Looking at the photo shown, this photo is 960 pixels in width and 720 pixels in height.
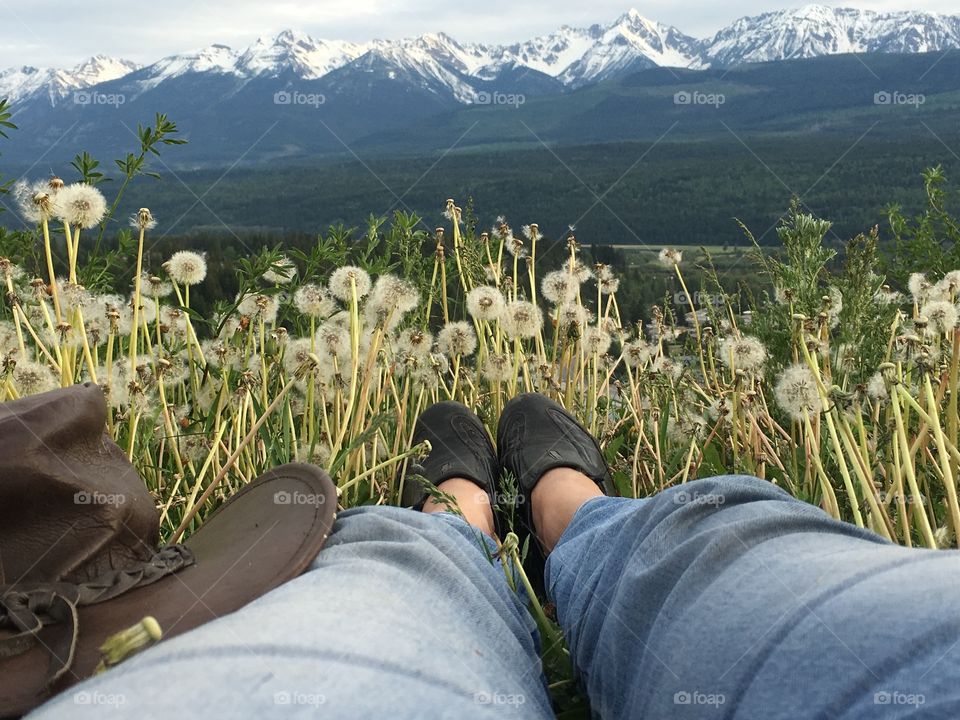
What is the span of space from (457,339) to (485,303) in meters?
0.38

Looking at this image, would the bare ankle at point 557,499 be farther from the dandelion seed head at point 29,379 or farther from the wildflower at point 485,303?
the dandelion seed head at point 29,379

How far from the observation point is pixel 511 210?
109 m

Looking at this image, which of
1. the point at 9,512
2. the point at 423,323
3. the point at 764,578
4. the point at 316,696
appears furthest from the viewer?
the point at 423,323

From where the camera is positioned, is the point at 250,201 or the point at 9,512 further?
the point at 250,201

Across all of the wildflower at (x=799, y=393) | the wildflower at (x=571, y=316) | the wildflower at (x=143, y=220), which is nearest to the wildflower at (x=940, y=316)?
the wildflower at (x=799, y=393)

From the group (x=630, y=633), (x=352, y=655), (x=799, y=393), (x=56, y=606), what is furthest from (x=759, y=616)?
(x=56, y=606)

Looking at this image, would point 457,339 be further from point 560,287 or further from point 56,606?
point 56,606

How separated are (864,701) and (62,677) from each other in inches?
50.4

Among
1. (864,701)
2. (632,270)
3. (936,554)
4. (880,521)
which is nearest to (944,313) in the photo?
(880,521)

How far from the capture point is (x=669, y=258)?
3.88m

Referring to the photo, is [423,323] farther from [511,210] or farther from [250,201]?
[250,201]

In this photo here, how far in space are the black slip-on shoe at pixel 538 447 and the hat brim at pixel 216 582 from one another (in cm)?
118

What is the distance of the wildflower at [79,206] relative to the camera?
260 centimetres

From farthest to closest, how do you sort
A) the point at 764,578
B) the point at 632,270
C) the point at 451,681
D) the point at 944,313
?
the point at 632,270 < the point at 944,313 < the point at 764,578 < the point at 451,681
